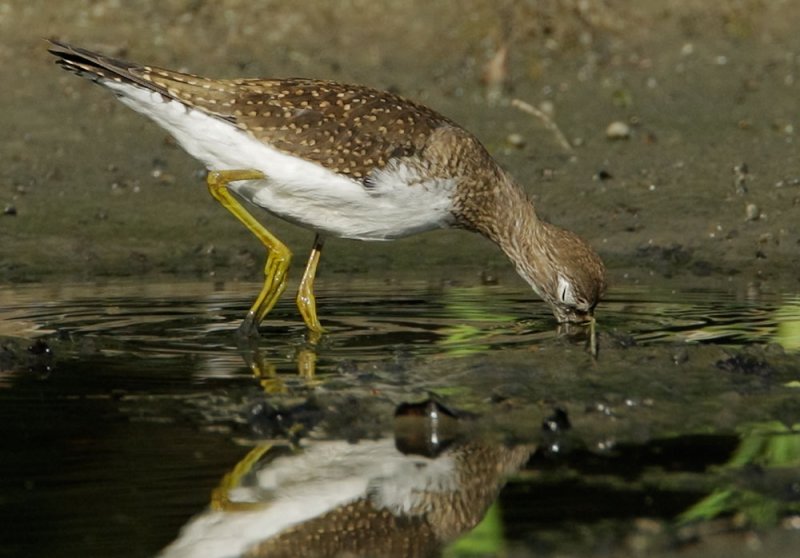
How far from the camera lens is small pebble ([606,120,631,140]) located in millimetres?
14195

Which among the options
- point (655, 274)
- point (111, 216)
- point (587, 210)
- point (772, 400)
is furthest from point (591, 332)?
point (111, 216)

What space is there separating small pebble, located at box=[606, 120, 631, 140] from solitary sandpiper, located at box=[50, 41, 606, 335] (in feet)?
15.4

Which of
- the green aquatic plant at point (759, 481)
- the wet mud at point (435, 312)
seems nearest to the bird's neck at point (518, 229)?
the wet mud at point (435, 312)

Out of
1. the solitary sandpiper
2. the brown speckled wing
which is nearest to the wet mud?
the solitary sandpiper

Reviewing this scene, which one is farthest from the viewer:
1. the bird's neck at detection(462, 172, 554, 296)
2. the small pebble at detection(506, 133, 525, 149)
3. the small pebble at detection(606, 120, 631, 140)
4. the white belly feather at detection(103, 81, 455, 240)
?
the small pebble at detection(606, 120, 631, 140)

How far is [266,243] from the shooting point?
9.66 m

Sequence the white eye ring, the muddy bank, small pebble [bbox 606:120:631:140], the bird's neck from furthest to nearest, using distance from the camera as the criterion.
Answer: small pebble [bbox 606:120:631:140], the muddy bank, the bird's neck, the white eye ring

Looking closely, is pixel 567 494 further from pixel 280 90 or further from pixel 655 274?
pixel 655 274

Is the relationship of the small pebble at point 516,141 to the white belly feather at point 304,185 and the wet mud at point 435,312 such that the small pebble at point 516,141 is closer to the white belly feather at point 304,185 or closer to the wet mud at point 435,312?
the wet mud at point 435,312

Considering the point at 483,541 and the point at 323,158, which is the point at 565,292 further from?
the point at 483,541

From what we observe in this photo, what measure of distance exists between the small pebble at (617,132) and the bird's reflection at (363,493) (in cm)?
772

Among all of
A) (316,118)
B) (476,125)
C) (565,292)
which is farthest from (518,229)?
(476,125)

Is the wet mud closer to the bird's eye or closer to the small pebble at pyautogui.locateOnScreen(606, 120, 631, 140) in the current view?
the small pebble at pyautogui.locateOnScreen(606, 120, 631, 140)

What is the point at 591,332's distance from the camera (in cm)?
839
